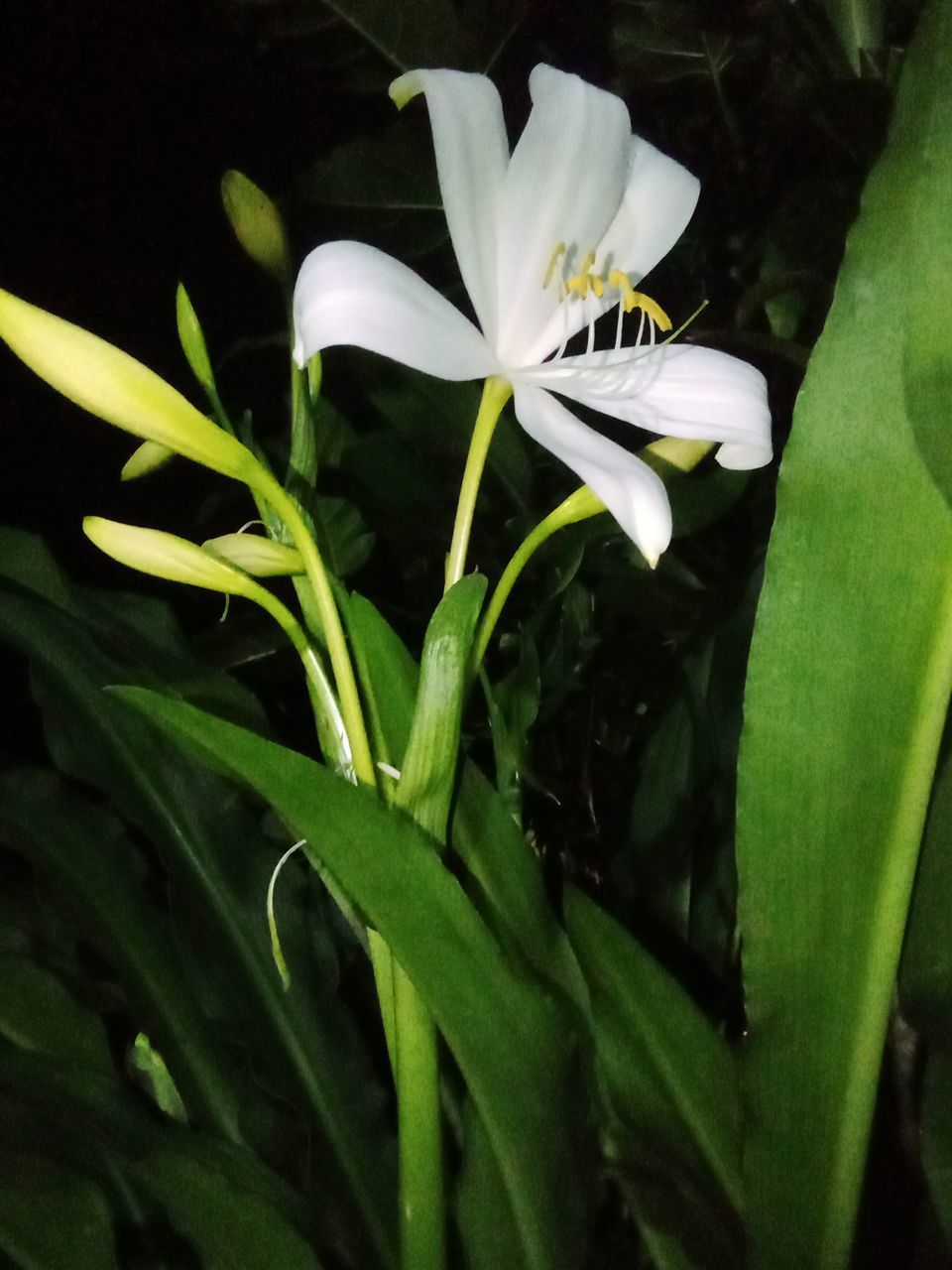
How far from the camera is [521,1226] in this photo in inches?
17.9

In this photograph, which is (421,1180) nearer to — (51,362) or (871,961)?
(871,961)

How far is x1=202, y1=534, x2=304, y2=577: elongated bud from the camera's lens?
403 mm

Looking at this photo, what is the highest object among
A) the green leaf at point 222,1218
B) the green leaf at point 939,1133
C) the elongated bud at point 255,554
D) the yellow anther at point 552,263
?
the yellow anther at point 552,263

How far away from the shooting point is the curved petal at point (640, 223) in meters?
0.43

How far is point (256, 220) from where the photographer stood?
1.60 feet

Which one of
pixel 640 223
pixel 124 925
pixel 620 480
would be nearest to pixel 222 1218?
pixel 124 925

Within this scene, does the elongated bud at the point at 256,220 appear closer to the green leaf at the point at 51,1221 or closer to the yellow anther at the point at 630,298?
the yellow anther at the point at 630,298

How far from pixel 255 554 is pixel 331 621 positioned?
0.15 feet

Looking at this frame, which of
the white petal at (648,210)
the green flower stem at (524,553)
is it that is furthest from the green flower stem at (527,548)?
the white petal at (648,210)

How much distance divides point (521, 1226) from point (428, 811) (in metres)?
0.22

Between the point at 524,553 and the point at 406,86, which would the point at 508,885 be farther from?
the point at 406,86

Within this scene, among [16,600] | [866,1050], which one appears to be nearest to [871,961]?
[866,1050]

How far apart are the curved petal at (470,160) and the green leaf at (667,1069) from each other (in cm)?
34

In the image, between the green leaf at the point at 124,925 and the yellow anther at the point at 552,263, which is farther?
the green leaf at the point at 124,925
